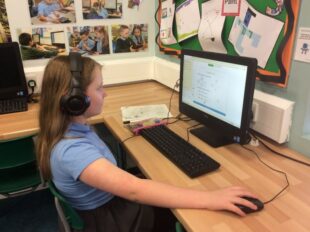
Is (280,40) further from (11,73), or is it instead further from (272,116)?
(11,73)

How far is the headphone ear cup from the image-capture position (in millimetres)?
901

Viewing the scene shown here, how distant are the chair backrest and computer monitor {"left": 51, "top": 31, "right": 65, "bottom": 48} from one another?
128 centimetres

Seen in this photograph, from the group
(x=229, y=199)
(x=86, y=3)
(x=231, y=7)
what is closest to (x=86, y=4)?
(x=86, y=3)

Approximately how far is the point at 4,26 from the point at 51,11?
12.0 inches

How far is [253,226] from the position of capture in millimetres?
781

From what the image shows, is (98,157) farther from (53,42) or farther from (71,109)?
(53,42)

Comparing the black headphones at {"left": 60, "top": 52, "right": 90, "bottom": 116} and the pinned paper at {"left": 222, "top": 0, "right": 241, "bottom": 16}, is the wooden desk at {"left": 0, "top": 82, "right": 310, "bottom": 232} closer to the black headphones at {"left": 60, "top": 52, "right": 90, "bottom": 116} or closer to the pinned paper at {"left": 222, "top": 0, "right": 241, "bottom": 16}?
the black headphones at {"left": 60, "top": 52, "right": 90, "bottom": 116}

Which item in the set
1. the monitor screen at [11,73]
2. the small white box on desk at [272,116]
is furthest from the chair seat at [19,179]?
the small white box on desk at [272,116]

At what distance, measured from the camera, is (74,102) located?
2.97ft

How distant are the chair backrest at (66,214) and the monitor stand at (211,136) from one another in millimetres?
626

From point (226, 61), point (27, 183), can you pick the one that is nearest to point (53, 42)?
point (27, 183)

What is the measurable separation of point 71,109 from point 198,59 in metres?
0.65

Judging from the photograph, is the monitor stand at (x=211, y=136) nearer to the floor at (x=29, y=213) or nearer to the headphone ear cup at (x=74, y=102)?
the headphone ear cup at (x=74, y=102)

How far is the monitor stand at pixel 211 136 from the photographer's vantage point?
127 cm
